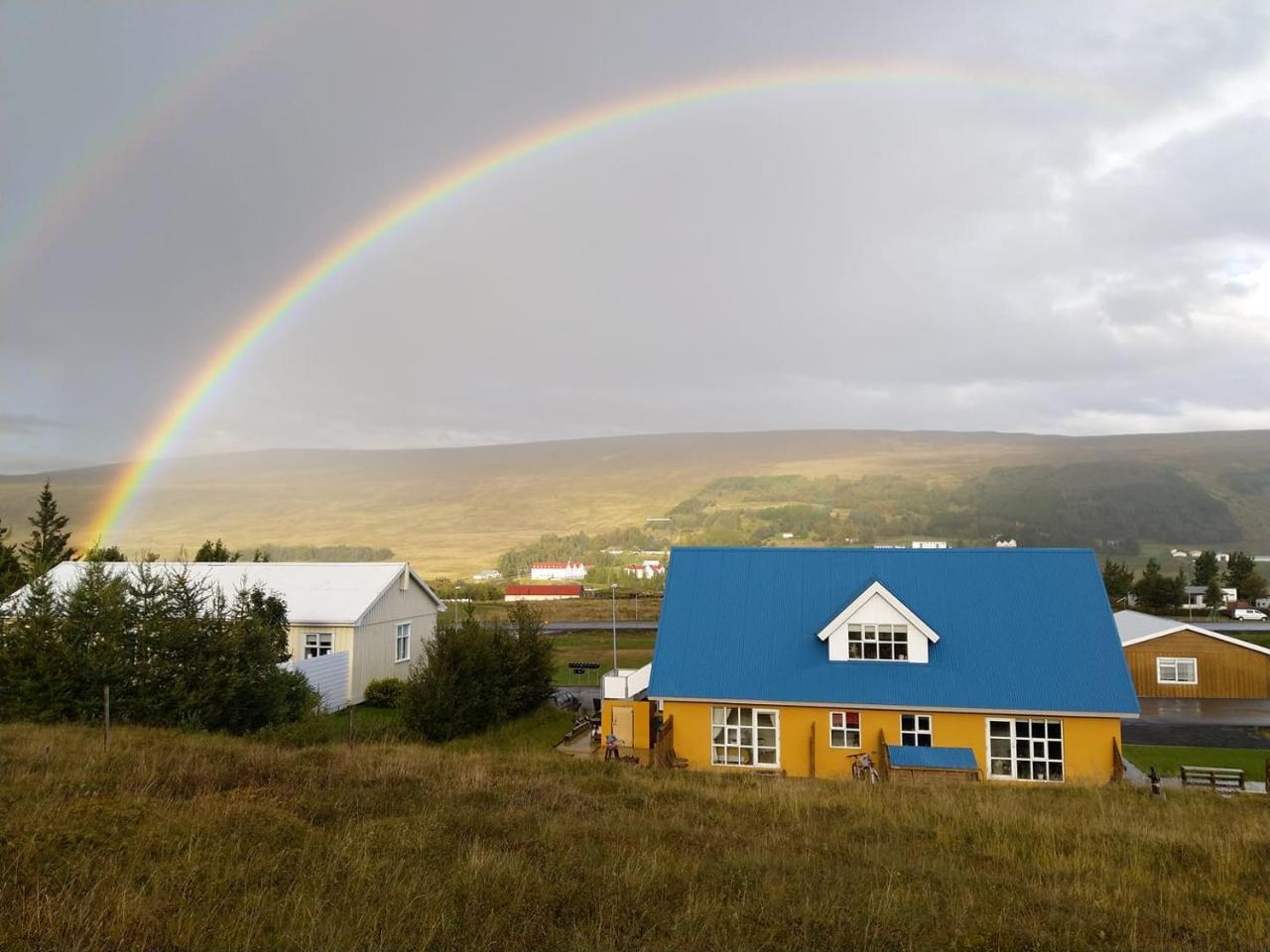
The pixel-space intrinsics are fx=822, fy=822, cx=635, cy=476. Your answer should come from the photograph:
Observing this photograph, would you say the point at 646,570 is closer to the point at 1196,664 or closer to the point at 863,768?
the point at 1196,664

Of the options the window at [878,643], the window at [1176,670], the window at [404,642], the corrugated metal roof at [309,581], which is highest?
the corrugated metal roof at [309,581]

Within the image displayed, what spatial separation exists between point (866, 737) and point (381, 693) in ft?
66.0

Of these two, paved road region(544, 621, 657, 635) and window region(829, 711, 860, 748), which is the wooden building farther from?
paved road region(544, 621, 657, 635)

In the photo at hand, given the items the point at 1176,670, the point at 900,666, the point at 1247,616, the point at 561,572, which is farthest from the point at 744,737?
the point at 561,572

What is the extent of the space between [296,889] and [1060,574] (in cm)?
2660

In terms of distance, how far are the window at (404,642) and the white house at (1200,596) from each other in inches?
4118

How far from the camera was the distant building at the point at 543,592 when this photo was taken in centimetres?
13262

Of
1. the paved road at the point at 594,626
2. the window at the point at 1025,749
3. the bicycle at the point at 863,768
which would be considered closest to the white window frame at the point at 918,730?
the bicycle at the point at 863,768

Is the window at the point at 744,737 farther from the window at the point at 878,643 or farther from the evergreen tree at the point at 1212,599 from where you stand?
the evergreen tree at the point at 1212,599

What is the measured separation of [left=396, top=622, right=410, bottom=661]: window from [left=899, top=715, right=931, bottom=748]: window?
23560mm

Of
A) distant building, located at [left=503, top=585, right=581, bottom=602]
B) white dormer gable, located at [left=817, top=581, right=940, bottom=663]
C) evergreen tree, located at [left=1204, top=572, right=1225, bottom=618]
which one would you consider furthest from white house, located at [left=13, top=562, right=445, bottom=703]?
evergreen tree, located at [left=1204, top=572, right=1225, bottom=618]

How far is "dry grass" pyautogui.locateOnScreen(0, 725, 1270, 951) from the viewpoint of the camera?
657 cm

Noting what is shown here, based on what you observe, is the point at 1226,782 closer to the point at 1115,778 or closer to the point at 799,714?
Answer: the point at 1115,778

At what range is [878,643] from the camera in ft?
84.8
